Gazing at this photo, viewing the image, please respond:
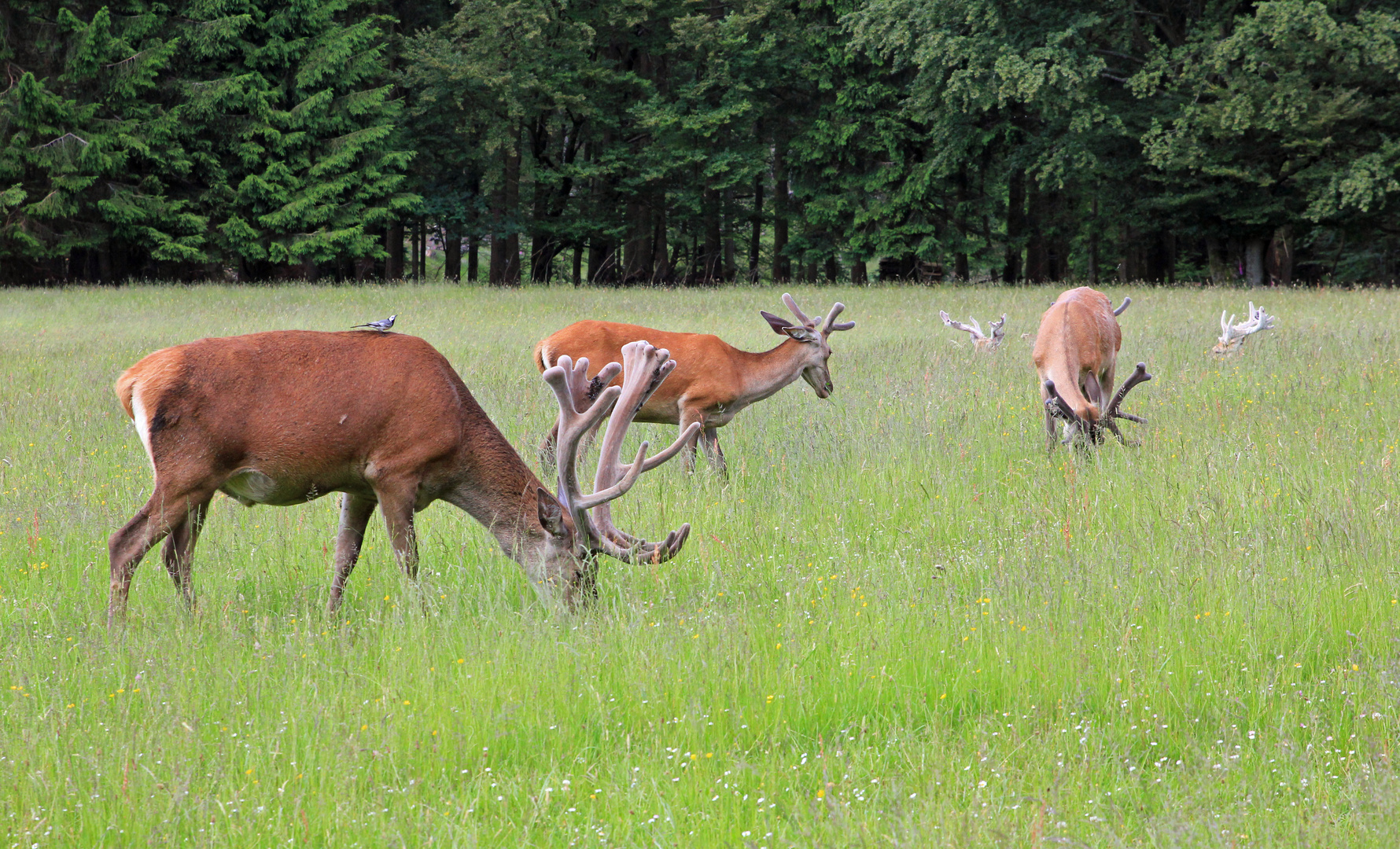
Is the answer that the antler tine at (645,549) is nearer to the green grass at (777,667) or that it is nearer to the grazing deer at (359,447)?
the grazing deer at (359,447)

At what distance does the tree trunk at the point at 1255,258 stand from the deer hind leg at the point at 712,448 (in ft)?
81.4

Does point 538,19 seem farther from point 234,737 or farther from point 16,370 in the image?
point 234,737

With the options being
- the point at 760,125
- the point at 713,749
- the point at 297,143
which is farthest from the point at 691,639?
the point at 760,125

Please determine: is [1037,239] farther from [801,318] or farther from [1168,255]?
[801,318]

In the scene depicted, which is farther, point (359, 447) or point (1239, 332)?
point (1239, 332)

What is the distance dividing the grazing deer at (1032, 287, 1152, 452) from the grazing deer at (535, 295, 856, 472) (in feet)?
5.11

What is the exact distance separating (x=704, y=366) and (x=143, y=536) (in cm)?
426

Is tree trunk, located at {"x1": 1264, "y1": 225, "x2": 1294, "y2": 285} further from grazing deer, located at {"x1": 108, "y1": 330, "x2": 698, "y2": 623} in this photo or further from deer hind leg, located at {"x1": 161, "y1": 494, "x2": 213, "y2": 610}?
deer hind leg, located at {"x1": 161, "y1": 494, "x2": 213, "y2": 610}

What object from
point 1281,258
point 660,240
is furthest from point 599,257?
point 1281,258

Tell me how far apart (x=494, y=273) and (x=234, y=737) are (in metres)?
30.3

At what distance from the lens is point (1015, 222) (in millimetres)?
32938

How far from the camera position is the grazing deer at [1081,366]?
7.18m

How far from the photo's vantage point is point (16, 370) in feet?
38.5

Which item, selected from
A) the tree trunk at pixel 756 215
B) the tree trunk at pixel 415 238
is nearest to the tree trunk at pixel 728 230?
the tree trunk at pixel 756 215
